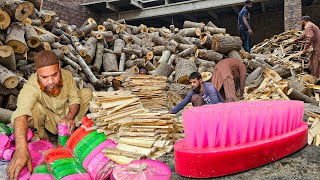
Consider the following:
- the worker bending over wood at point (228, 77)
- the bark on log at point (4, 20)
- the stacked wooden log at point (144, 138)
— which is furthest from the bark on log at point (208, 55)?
the stacked wooden log at point (144, 138)

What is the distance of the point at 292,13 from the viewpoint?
1352 centimetres

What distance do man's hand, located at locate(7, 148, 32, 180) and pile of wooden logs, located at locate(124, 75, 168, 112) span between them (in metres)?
2.63

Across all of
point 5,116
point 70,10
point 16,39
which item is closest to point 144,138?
point 5,116

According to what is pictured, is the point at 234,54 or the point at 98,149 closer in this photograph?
the point at 98,149

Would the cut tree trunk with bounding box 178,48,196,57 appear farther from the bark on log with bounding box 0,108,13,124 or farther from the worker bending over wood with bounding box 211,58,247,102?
the bark on log with bounding box 0,108,13,124

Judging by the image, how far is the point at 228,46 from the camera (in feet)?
30.5

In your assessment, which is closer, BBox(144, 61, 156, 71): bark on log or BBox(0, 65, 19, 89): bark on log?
BBox(0, 65, 19, 89): bark on log

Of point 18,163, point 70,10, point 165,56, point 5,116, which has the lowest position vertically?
point 5,116

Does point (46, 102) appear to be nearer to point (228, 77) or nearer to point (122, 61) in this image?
point (228, 77)

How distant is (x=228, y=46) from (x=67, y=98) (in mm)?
6392

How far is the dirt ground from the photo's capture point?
2.16 metres

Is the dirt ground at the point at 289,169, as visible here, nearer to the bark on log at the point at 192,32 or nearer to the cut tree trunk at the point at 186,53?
the cut tree trunk at the point at 186,53

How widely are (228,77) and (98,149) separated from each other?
13.9 feet

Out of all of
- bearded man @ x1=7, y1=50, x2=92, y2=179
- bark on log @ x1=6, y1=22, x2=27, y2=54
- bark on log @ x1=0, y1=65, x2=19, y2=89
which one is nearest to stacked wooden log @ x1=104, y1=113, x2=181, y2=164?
bearded man @ x1=7, y1=50, x2=92, y2=179
